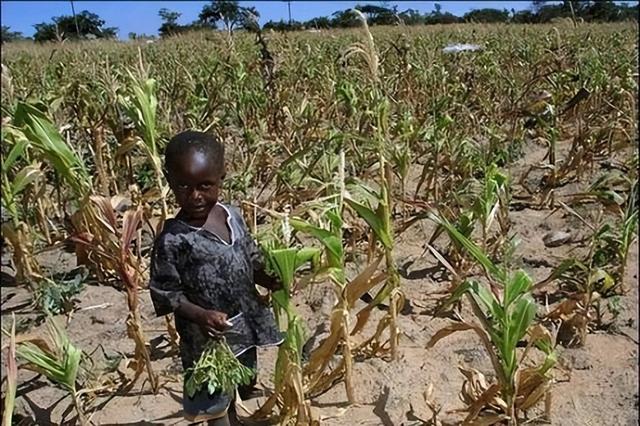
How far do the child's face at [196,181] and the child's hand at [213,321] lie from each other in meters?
0.23

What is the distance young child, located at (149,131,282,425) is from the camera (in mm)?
1445

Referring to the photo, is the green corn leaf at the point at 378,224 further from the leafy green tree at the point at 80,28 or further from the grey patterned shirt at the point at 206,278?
the leafy green tree at the point at 80,28

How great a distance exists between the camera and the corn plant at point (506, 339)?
157 centimetres

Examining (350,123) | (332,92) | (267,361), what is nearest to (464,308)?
(267,361)

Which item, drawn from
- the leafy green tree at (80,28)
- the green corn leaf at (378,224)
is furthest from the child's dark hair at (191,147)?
the leafy green tree at (80,28)

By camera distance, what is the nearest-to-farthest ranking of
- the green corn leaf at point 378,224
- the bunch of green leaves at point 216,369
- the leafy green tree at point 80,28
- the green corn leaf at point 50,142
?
the bunch of green leaves at point 216,369 < the green corn leaf at point 378,224 < the green corn leaf at point 50,142 < the leafy green tree at point 80,28

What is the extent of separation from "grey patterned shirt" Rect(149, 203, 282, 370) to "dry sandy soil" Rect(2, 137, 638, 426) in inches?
15.5

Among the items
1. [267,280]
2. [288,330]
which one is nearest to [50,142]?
[267,280]

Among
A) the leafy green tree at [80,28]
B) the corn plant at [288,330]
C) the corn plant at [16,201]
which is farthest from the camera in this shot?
the leafy green tree at [80,28]

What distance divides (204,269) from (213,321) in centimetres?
14

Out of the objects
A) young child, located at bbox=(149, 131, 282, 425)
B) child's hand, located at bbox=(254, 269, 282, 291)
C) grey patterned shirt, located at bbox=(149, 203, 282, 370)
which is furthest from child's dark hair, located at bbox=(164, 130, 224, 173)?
child's hand, located at bbox=(254, 269, 282, 291)

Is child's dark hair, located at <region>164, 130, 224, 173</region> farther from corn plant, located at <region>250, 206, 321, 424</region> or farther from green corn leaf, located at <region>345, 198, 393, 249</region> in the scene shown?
green corn leaf, located at <region>345, 198, 393, 249</region>

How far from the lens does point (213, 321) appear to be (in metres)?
1.45

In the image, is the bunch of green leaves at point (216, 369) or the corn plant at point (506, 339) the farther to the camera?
the corn plant at point (506, 339)
